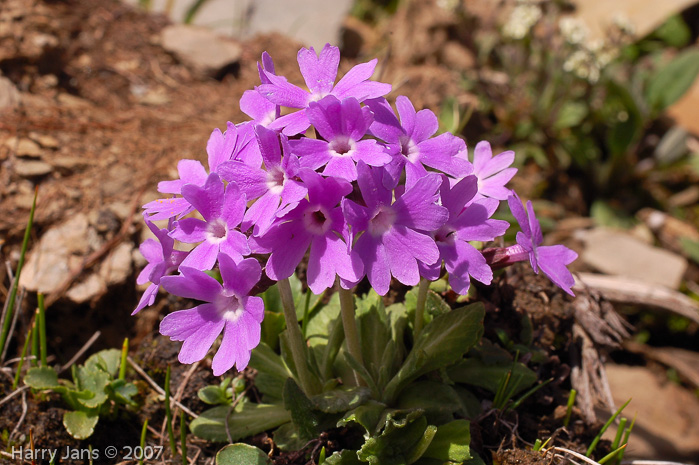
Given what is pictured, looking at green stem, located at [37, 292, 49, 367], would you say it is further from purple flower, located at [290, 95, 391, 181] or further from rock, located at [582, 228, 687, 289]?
rock, located at [582, 228, 687, 289]

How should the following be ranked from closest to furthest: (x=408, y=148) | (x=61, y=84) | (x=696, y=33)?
1. (x=408, y=148)
2. (x=61, y=84)
3. (x=696, y=33)

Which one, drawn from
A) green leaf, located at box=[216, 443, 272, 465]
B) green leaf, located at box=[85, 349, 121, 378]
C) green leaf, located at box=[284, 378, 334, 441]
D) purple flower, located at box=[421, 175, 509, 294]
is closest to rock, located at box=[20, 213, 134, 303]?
green leaf, located at box=[85, 349, 121, 378]

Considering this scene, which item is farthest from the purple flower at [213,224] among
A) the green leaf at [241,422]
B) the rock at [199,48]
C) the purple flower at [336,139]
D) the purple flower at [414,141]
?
the rock at [199,48]

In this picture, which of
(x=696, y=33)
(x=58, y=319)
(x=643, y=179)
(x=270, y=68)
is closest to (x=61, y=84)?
(x=58, y=319)

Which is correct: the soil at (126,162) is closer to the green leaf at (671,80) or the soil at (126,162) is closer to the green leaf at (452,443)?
the green leaf at (452,443)

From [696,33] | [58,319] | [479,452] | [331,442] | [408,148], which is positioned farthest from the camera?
[696,33]

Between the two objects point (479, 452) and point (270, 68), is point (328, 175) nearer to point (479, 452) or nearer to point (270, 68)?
point (270, 68)
